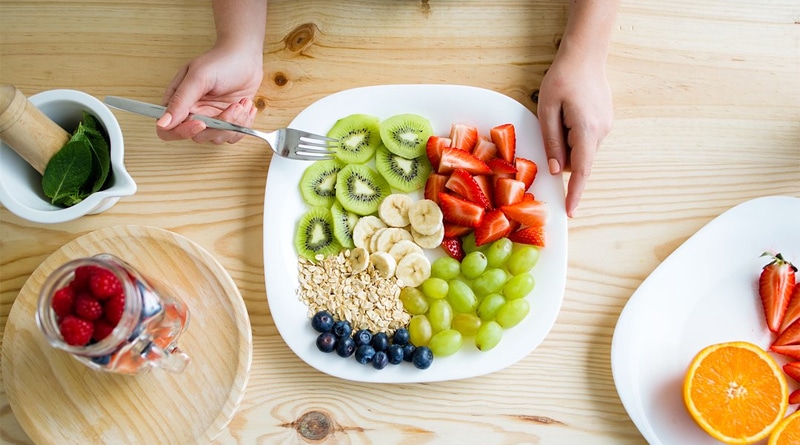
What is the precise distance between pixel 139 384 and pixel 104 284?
0.99 feet

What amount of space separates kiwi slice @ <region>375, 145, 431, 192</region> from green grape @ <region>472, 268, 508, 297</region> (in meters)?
0.23

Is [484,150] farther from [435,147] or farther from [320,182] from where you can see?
[320,182]

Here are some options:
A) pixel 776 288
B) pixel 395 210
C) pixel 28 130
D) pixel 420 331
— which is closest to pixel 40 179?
pixel 28 130

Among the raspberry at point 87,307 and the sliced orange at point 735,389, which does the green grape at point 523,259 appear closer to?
the sliced orange at point 735,389

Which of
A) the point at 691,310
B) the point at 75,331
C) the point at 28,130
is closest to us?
the point at 75,331

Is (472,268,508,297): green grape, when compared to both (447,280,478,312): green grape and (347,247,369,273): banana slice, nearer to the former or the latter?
(447,280,478,312): green grape

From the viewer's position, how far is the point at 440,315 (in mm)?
1237

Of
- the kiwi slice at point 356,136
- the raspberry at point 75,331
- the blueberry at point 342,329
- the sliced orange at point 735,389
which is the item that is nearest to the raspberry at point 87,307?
the raspberry at point 75,331

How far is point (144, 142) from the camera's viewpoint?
A: 133cm

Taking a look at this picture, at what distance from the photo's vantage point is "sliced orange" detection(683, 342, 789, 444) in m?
1.21

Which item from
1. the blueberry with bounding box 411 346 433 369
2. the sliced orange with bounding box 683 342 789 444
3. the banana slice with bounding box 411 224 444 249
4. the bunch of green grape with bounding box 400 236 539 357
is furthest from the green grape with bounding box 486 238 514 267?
the sliced orange with bounding box 683 342 789 444

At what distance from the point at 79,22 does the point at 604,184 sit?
1201 mm

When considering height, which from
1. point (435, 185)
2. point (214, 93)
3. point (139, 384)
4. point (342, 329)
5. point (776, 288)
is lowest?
point (139, 384)

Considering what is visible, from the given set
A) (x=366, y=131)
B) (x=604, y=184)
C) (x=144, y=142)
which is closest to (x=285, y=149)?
(x=366, y=131)
